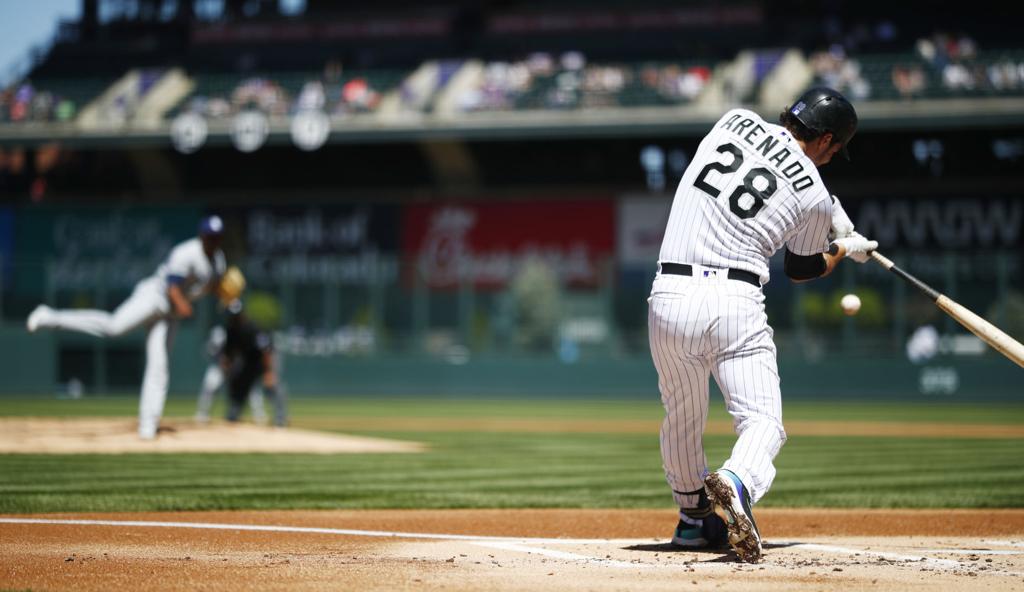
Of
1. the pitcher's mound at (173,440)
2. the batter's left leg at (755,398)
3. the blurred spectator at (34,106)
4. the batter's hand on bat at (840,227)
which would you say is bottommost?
the pitcher's mound at (173,440)

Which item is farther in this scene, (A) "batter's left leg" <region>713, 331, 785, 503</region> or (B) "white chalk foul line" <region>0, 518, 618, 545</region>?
(B) "white chalk foul line" <region>0, 518, 618, 545</region>

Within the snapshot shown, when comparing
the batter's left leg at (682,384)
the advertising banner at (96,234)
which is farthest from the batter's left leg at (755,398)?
the advertising banner at (96,234)

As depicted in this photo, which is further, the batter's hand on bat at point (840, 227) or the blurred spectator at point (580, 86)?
Result: the blurred spectator at point (580, 86)

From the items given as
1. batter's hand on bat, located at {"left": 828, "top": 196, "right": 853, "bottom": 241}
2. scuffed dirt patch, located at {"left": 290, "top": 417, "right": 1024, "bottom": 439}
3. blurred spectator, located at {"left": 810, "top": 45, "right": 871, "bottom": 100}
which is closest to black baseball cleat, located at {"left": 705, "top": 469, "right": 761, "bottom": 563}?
batter's hand on bat, located at {"left": 828, "top": 196, "right": 853, "bottom": 241}

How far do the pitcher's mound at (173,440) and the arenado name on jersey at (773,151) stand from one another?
23.7 feet

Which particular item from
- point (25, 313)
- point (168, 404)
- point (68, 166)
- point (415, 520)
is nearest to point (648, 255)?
point (168, 404)

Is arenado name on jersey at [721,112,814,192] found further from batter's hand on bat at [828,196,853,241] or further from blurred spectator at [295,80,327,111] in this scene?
blurred spectator at [295,80,327,111]

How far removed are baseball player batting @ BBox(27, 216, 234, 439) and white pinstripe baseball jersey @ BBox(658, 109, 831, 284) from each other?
21.1 ft

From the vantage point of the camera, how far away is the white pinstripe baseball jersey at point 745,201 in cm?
490

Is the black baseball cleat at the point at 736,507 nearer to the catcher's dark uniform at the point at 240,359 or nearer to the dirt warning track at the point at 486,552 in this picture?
the dirt warning track at the point at 486,552

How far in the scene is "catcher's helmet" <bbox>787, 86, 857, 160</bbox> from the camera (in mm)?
5066

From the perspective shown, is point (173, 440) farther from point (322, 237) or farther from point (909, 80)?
point (909, 80)

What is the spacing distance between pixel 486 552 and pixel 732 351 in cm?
134

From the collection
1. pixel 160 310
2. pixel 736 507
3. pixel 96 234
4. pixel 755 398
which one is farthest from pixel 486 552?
pixel 96 234
